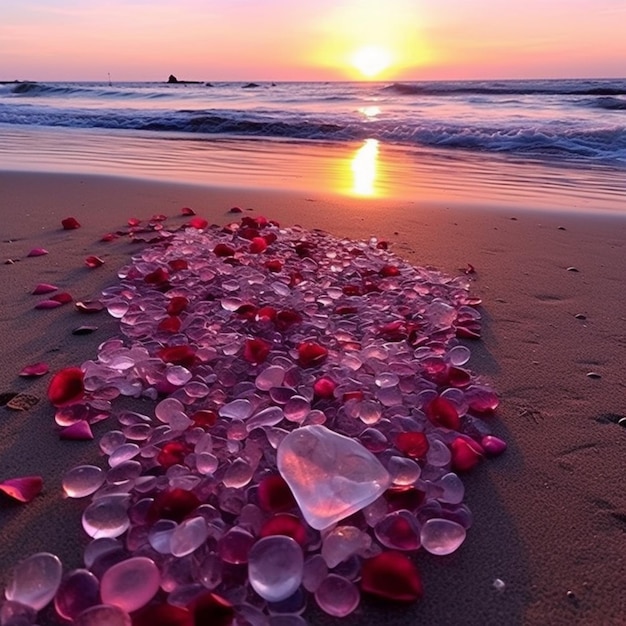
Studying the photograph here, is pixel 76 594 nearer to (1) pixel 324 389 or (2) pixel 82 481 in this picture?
(2) pixel 82 481

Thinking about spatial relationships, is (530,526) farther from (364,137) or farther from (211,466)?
(364,137)

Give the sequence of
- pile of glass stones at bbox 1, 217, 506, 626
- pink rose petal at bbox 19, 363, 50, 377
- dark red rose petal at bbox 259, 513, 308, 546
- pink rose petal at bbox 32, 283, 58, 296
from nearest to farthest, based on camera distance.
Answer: pile of glass stones at bbox 1, 217, 506, 626 < dark red rose petal at bbox 259, 513, 308, 546 < pink rose petal at bbox 19, 363, 50, 377 < pink rose petal at bbox 32, 283, 58, 296

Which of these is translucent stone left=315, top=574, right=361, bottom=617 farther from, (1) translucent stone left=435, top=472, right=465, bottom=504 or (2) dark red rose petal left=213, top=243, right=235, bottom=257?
(2) dark red rose petal left=213, top=243, right=235, bottom=257

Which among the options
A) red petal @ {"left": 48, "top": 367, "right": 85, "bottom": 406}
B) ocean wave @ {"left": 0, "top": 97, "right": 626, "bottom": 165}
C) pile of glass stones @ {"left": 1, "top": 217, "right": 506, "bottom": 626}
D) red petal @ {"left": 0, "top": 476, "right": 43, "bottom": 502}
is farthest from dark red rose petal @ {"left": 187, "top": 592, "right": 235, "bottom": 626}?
ocean wave @ {"left": 0, "top": 97, "right": 626, "bottom": 165}

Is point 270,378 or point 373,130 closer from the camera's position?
point 270,378

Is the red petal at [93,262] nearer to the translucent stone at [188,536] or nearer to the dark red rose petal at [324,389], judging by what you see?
the dark red rose petal at [324,389]

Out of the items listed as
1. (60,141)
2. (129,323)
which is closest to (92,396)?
(129,323)

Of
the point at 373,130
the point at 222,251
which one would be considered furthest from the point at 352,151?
the point at 222,251
